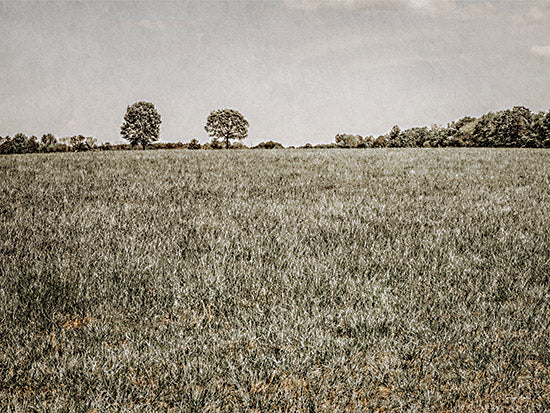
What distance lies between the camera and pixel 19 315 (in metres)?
3.20

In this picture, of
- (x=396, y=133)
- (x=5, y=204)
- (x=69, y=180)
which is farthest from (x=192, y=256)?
(x=396, y=133)

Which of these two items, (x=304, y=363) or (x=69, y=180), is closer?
(x=304, y=363)

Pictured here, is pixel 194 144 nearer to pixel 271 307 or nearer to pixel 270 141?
pixel 270 141

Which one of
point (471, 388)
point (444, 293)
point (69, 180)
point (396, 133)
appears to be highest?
point (396, 133)

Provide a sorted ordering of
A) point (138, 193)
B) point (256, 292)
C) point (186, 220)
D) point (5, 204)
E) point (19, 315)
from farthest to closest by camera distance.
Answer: point (138, 193) → point (5, 204) → point (186, 220) → point (256, 292) → point (19, 315)

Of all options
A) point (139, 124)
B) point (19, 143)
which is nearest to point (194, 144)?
point (139, 124)

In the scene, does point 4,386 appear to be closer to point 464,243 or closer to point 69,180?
point 464,243

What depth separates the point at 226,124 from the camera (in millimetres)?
79500

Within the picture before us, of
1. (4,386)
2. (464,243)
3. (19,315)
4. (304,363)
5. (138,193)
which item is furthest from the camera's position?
(138,193)

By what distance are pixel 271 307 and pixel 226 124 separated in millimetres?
79562

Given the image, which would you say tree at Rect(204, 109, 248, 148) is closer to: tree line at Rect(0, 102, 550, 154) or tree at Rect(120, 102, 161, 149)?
tree line at Rect(0, 102, 550, 154)

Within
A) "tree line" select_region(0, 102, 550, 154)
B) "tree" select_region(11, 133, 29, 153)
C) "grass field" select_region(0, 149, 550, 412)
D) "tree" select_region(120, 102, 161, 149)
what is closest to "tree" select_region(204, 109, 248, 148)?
"tree line" select_region(0, 102, 550, 154)

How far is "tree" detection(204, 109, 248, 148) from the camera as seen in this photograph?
260 ft

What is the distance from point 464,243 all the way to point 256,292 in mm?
3651
